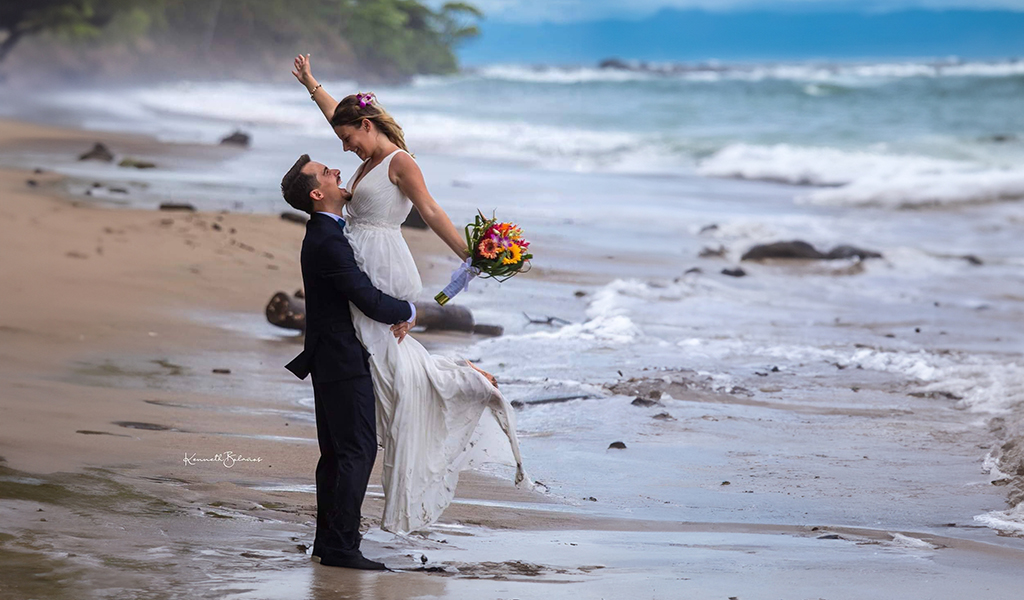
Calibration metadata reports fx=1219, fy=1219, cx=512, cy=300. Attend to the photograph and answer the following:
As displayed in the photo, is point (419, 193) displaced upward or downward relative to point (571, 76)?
downward

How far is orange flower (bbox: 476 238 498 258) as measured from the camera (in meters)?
4.15

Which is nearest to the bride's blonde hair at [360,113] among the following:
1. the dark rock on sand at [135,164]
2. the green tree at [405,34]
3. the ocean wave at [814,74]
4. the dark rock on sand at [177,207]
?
the dark rock on sand at [177,207]

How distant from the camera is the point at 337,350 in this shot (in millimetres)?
4000

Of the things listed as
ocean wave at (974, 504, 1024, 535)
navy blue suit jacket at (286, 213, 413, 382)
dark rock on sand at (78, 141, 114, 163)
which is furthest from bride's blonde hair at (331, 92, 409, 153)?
dark rock on sand at (78, 141, 114, 163)

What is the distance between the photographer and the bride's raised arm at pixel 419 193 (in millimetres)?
4082

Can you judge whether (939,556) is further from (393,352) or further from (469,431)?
(393,352)

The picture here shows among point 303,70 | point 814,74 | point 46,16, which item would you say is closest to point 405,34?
point 814,74

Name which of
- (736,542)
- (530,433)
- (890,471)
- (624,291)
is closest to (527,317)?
(624,291)

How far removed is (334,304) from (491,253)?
0.56 meters

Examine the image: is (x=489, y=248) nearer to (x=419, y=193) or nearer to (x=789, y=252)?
(x=419, y=193)

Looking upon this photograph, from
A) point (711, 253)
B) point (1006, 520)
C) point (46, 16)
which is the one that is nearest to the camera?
point (1006, 520)

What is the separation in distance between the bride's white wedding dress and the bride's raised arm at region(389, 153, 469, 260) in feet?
0.10

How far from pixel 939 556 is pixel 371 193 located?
2399 mm

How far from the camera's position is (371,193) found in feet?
13.3
